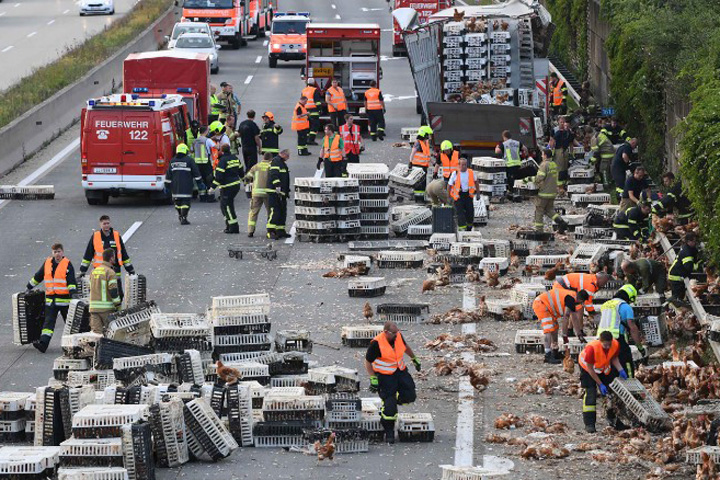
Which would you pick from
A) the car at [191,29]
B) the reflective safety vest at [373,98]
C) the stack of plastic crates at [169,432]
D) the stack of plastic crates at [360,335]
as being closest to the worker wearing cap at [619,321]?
the stack of plastic crates at [360,335]

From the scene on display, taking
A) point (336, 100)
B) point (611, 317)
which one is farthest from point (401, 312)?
point (336, 100)

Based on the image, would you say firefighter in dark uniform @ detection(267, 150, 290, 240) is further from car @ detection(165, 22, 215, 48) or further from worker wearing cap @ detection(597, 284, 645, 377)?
car @ detection(165, 22, 215, 48)

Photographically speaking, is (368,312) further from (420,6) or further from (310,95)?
(420,6)

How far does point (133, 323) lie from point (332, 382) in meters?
3.15

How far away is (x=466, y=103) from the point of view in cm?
3462

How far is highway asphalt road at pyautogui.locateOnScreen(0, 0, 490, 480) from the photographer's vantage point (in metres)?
16.8

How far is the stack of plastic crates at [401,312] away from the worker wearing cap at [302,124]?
582 inches

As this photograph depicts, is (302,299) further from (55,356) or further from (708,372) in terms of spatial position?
(708,372)

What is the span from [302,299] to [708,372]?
7517 mm

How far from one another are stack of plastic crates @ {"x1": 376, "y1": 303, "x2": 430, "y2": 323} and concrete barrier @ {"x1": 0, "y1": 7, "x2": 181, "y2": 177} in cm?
1583

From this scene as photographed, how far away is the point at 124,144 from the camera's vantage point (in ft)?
103

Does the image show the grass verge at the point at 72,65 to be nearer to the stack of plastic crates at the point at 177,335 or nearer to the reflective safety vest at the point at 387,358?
the stack of plastic crates at the point at 177,335

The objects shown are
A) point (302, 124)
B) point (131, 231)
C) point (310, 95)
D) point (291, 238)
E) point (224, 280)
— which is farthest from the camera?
point (310, 95)

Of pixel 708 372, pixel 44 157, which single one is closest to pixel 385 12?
pixel 44 157
